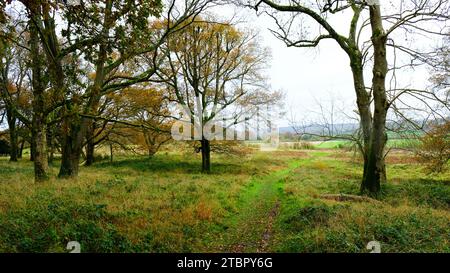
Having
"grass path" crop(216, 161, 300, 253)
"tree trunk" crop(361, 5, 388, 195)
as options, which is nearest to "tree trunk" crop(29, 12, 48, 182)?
"grass path" crop(216, 161, 300, 253)

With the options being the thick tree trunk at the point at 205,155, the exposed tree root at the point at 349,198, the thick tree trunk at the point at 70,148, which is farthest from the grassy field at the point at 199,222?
the thick tree trunk at the point at 205,155

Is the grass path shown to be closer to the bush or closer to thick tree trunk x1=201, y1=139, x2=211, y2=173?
the bush

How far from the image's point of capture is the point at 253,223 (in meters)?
9.72

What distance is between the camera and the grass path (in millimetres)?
7492

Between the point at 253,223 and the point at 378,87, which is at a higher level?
the point at 378,87

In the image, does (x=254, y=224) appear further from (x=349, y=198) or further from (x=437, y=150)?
(x=437, y=150)

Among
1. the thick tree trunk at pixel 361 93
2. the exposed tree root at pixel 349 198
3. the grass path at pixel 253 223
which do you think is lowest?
the grass path at pixel 253 223

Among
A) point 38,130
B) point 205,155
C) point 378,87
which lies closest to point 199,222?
point 378,87

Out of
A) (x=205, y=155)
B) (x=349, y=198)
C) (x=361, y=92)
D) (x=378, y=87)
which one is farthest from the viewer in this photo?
(x=205, y=155)

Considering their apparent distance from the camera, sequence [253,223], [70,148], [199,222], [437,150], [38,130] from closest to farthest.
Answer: [199,222] → [253,223] → [38,130] → [70,148] → [437,150]

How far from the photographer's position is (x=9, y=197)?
9.81 meters

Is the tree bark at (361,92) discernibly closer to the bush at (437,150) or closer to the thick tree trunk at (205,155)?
the bush at (437,150)

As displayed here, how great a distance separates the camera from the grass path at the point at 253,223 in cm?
749
